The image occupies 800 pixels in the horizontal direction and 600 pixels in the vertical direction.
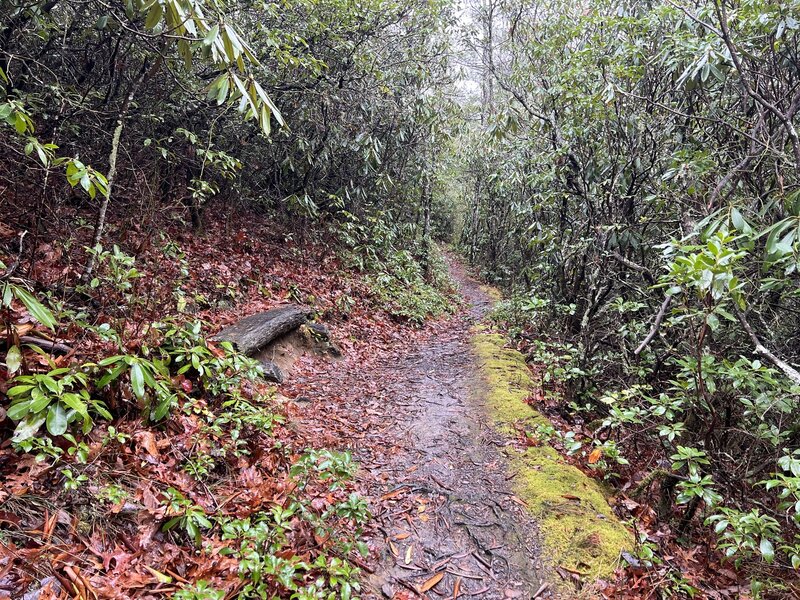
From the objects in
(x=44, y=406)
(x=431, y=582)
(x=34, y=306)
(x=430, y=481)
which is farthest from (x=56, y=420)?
(x=430, y=481)

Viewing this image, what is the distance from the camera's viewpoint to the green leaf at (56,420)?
8.43ft

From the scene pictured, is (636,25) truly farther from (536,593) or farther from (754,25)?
(536,593)

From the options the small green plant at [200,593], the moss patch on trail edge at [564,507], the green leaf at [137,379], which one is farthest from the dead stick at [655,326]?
the green leaf at [137,379]

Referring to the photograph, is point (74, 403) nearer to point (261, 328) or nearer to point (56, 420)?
point (56, 420)

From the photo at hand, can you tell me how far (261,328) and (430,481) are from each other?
3322mm

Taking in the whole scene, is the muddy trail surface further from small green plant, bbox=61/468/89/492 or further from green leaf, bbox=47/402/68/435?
green leaf, bbox=47/402/68/435

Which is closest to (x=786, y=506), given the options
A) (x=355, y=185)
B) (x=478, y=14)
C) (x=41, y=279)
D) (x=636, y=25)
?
(x=636, y=25)

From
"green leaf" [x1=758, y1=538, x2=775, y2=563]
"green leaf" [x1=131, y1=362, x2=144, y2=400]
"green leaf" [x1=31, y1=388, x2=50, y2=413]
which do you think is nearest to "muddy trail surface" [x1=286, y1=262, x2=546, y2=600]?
"green leaf" [x1=758, y1=538, x2=775, y2=563]

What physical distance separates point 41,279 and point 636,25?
7.73 metres

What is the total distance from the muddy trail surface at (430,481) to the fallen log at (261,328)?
903 millimetres

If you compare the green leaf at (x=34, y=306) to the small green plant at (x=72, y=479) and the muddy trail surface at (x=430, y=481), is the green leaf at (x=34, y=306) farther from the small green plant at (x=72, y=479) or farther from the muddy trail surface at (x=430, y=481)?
the muddy trail surface at (x=430, y=481)

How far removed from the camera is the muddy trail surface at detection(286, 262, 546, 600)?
3.05 m

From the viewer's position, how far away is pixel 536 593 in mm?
2924

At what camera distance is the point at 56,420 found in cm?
261
